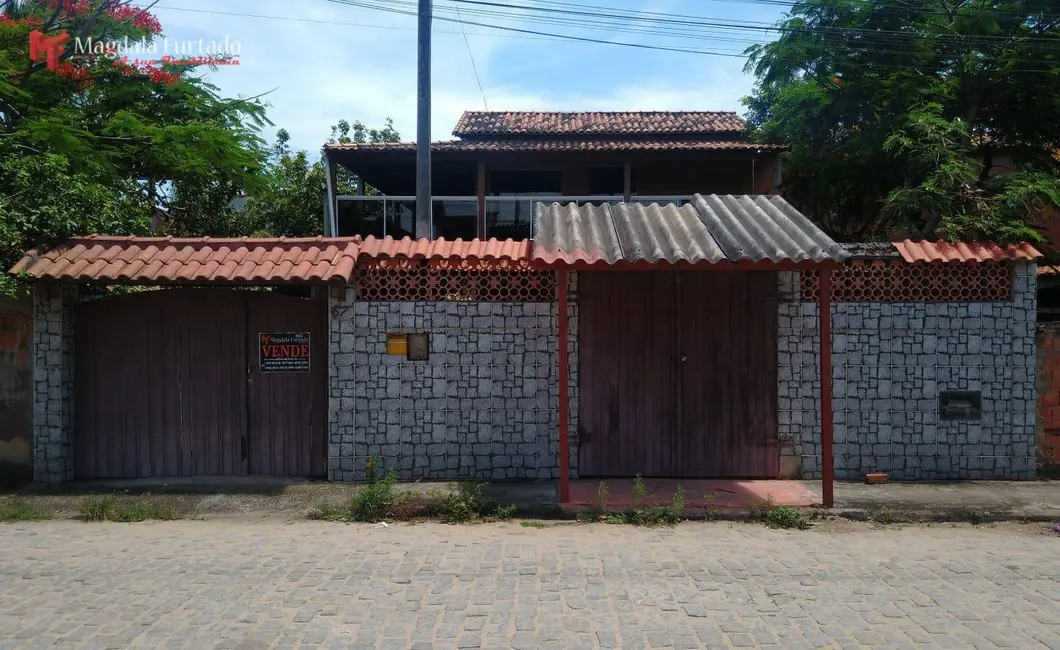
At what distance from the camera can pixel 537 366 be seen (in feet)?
24.4

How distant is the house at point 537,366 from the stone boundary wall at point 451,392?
0.07 ft

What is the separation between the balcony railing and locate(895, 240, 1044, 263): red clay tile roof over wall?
6.38 metres

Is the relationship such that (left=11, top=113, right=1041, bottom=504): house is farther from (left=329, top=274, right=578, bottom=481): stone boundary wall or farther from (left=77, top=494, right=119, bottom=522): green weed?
(left=77, top=494, right=119, bottom=522): green weed

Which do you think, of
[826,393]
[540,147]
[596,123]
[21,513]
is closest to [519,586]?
[826,393]

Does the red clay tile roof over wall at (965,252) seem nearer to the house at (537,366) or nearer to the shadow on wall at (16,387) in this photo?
the house at (537,366)

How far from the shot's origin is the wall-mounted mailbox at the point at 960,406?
24.3ft

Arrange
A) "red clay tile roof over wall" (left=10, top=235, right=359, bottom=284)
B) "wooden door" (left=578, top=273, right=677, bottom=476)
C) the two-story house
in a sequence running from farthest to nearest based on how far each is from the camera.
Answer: the two-story house, "wooden door" (left=578, top=273, right=677, bottom=476), "red clay tile roof over wall" (left=10, top=235, right=359, bottom=284)

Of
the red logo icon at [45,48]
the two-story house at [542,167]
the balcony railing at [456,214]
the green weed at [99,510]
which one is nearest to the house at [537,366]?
the green weed at [99,510]

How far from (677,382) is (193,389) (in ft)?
16.9

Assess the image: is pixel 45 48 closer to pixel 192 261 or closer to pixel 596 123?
pixel 192 261

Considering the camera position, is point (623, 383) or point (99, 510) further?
point (623, 383)

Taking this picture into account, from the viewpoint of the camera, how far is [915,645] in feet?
12.7

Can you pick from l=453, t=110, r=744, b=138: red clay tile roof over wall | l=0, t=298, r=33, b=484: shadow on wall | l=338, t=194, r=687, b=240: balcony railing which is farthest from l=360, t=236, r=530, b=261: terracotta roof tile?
l=453, t=110, r=744, b=138: red clay tile roof over wall

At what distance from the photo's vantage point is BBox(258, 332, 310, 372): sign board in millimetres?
7574
